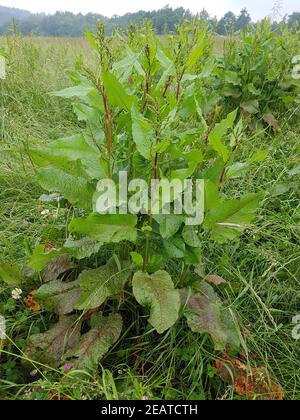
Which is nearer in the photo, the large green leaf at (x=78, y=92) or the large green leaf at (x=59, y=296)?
the large green leaf at (x=78, y=92)

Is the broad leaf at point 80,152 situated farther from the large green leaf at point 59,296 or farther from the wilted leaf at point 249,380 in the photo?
the wilted leaf at point 249,380

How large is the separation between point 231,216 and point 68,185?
1.77ft

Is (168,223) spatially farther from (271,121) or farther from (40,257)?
(271,121)

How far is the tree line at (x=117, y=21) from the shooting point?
129 inches

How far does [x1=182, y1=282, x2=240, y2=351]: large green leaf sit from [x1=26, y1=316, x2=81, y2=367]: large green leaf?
398 millimetres

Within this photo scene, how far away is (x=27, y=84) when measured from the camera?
12.2 ft

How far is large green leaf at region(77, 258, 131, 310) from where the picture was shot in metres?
1.31

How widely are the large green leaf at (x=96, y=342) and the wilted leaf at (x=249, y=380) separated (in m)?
0.36

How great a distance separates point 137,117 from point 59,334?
2.57 ft

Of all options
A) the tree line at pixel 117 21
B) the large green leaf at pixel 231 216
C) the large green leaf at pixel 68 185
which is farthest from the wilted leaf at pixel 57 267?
the tree line at pixel 117 21

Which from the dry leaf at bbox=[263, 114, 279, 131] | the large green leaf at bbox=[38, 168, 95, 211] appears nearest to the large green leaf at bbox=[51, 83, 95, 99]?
the large green leaf at bbox=[38, 168, 95, 211]

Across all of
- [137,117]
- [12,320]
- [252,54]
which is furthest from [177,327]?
[252,54]

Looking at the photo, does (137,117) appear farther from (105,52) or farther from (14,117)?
(14,117)

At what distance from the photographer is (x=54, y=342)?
1396mm
